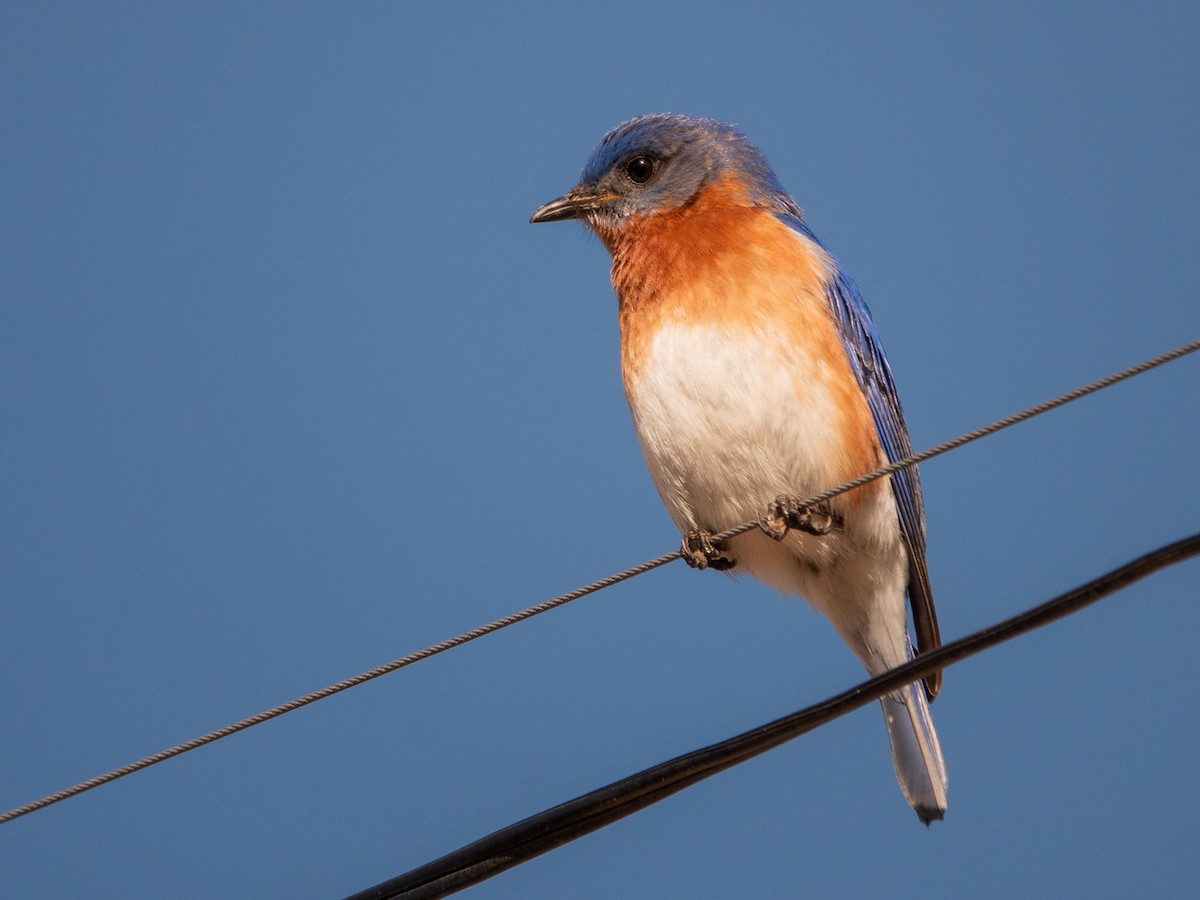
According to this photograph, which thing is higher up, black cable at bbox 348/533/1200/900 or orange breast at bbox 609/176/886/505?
orange breast at bbox 609/176/886/505

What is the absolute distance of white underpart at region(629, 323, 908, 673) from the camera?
18.0ft

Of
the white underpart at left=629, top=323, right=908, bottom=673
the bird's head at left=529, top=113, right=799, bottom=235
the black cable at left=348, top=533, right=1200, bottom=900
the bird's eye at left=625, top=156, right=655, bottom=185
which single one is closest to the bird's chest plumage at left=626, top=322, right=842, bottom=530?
the white underpart at left=629, top=323, right=908, bottom=673

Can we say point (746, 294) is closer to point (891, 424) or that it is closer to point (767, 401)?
point (767, 401)

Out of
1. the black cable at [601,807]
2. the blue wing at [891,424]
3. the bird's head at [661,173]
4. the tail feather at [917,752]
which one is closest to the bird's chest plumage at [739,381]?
the blue wing at [891,424]

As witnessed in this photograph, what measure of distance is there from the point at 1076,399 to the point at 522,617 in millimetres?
1740

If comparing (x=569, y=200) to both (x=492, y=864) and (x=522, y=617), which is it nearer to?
(x=522, y=617)

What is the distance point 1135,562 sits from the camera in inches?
134

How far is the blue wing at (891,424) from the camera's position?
604 cm

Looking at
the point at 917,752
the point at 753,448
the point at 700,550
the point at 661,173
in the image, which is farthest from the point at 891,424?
the point at 661,173

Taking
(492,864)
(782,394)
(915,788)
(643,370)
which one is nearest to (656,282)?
(643,370)

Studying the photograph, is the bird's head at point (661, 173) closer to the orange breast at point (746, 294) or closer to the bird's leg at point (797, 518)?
the orange breast at point (746, 294)

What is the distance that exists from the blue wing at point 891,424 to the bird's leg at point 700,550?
84 centimetres

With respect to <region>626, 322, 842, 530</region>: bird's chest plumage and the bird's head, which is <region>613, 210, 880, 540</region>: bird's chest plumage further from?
the bird's head

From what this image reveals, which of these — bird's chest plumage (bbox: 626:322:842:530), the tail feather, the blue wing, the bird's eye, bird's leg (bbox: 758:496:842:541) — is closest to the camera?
bird's chest plumage (bbox: 626:322:842:530)
